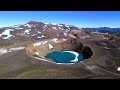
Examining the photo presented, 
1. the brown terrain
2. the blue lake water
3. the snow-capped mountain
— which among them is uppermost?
the snow-capped mountain

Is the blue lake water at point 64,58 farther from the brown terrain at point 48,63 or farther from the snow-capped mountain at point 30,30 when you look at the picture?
the snow-capped mountain at point 30,30

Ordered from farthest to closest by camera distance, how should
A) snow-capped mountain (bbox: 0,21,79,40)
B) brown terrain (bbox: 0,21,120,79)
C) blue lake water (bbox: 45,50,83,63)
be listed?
blue lake water (bbox: 45,50,83,63), snow-capped mountain (bbox: 0,21,79,40), brown terrain (bbox: 0,21,120,79)

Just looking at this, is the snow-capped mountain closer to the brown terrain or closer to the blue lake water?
the brown terrain

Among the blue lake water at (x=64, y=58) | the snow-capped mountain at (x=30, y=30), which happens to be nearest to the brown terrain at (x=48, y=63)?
the snow-capped mountain at (x=30, y=30)

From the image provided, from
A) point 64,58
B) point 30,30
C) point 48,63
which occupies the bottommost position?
point 64,58

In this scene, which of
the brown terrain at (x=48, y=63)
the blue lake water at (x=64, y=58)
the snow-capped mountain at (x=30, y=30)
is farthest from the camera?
the blue lake water at (x=64, y=58)

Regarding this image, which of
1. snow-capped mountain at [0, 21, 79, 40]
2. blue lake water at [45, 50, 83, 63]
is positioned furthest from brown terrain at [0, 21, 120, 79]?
blue lake water at [45, 50, 83, 63]

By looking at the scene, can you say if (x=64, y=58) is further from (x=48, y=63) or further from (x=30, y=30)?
(x=30, y=30)

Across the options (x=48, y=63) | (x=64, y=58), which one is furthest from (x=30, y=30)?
(x=64, y=58)
